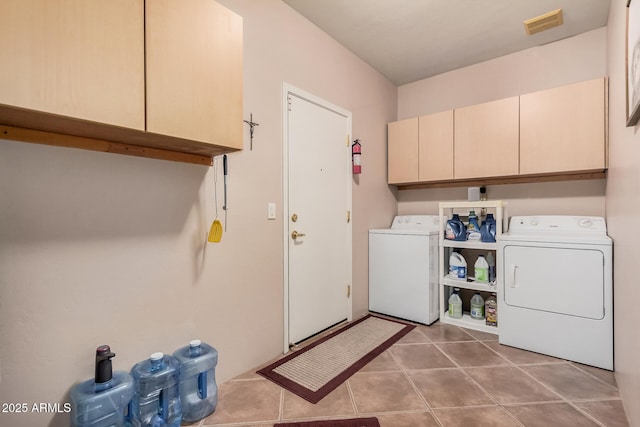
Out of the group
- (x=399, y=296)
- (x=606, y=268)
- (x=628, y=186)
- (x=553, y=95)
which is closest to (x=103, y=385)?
(x=399, y=296)

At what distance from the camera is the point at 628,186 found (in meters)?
1.51

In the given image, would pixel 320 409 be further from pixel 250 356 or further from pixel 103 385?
pixel 103 385

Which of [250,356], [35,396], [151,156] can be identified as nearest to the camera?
[35,396]

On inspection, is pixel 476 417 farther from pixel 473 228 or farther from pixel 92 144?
pixel 92 144

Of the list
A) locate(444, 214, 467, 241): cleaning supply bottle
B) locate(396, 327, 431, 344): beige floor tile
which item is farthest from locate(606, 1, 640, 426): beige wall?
locate(396, 327, 431, 344): beige floor tile

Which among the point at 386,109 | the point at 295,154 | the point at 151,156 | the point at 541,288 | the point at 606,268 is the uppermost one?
the point at 386,109

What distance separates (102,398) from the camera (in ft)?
3.99

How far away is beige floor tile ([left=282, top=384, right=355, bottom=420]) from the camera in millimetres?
1555

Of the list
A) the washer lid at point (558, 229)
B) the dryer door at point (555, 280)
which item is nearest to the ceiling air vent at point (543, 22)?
the washer lid at point (558, 229)

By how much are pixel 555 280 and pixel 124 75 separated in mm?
2836

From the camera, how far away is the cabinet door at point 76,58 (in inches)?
33.9

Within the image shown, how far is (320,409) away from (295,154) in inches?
66.4

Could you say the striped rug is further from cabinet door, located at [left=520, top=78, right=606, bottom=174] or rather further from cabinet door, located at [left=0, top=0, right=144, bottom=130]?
cabinet door, located at [left=520, top=78, right=606, bottom=174]

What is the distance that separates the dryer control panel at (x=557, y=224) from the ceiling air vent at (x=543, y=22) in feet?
A: 5.14
